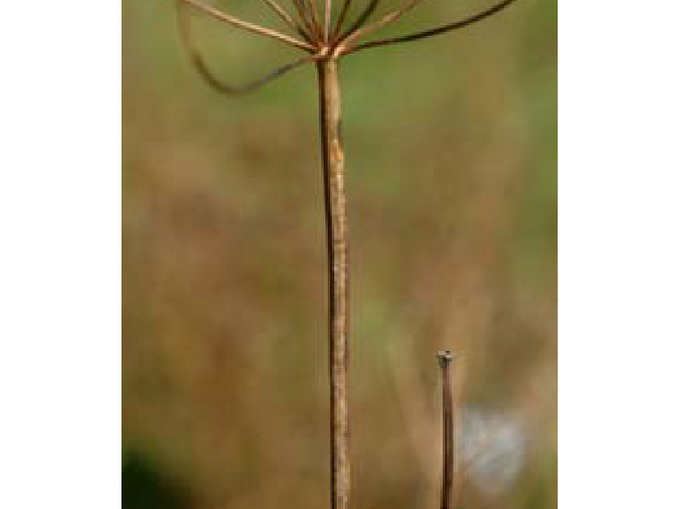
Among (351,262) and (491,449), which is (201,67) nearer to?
(351,262)

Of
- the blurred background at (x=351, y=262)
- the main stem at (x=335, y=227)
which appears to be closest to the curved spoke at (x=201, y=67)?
the blurred background at (x=351, y=262)

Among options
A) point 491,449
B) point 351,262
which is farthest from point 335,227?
point 491,449

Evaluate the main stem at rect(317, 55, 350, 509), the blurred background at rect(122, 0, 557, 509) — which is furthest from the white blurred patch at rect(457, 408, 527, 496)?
the main stem at rect(317, 55, 350, 509)

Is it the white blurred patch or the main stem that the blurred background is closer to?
the white blurred patch

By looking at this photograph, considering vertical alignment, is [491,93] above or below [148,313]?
above

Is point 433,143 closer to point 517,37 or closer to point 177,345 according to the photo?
point 517,37

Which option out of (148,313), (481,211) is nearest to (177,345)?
(148,313)

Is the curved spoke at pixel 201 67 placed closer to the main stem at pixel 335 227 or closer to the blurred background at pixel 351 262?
the blurred background at pixel 351 262
